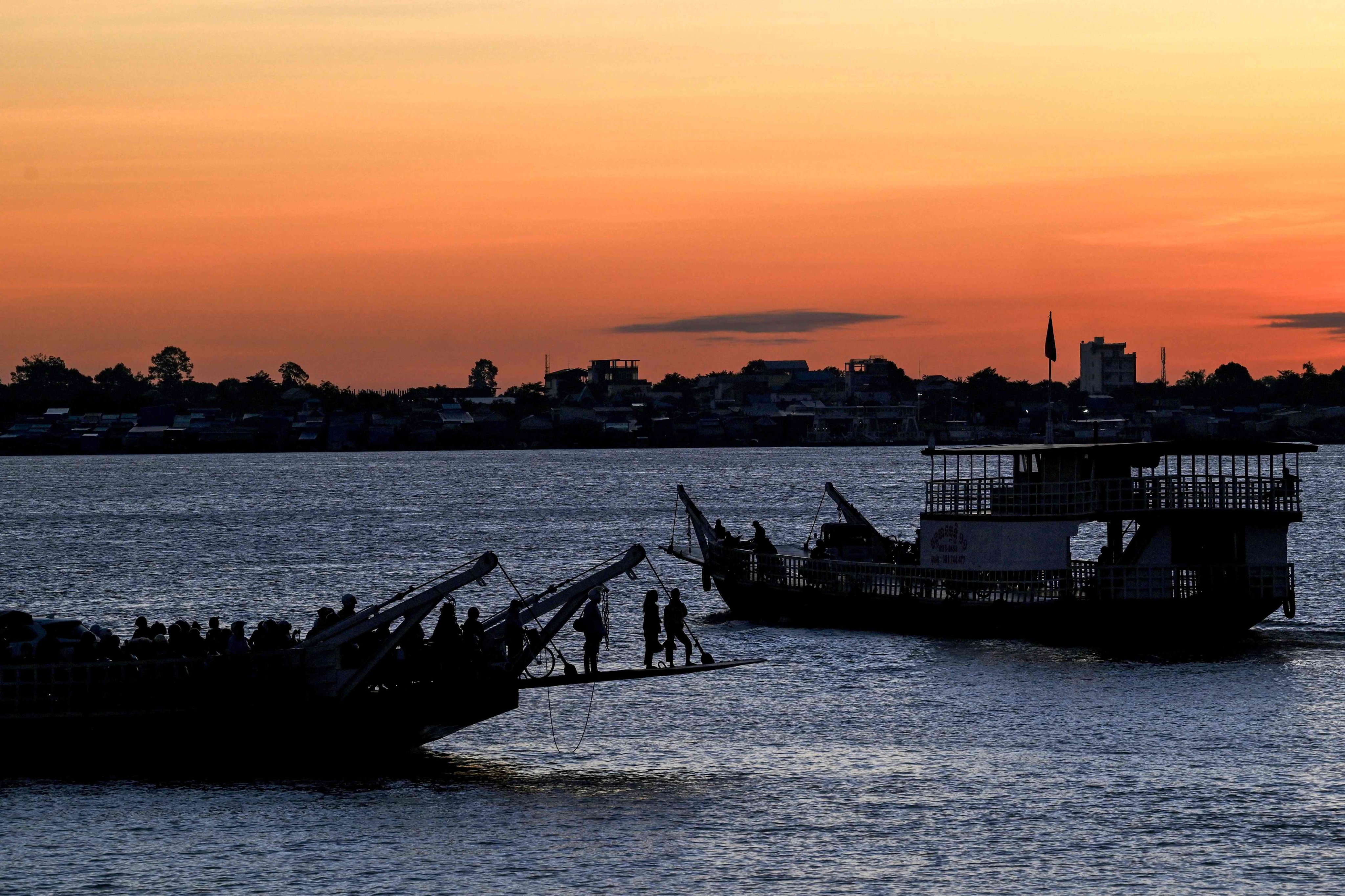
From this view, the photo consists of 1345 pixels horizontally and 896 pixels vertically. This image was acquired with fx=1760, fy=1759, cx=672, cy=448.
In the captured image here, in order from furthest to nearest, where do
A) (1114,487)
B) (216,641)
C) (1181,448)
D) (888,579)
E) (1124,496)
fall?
(888,579), (1114,487), (1181,448), (1124,496), (216,641)

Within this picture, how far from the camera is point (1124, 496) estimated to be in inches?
1884

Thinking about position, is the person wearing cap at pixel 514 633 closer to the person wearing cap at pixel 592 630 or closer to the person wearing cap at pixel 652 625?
the person wearing cap at pixel 592 630

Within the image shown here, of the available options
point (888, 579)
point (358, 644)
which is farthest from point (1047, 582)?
point (358, 644)

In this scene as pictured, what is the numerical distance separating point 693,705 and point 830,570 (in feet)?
51.8

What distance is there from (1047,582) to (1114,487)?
3.20 metres

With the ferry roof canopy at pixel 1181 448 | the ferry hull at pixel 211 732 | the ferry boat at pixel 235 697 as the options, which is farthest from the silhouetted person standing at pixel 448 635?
the ferry roof canopy at pixel 1181 448

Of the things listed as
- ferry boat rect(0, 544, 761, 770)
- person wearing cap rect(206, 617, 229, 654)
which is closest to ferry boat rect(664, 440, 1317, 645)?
ferry boat rect(0, 544, 761, 770)

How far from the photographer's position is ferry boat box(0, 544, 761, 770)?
3269 centimetres

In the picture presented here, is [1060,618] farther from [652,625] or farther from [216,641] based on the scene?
[216,641]

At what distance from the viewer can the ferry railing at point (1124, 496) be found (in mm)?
46969

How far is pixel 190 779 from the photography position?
107 feet

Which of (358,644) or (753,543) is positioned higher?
(753,543)

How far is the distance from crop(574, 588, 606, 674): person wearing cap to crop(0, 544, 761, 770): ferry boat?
1.59ft

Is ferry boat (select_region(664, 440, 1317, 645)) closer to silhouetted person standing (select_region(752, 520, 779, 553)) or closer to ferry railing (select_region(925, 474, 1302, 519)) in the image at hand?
ferry railing (select_region(925, 474, 1302, 519))
